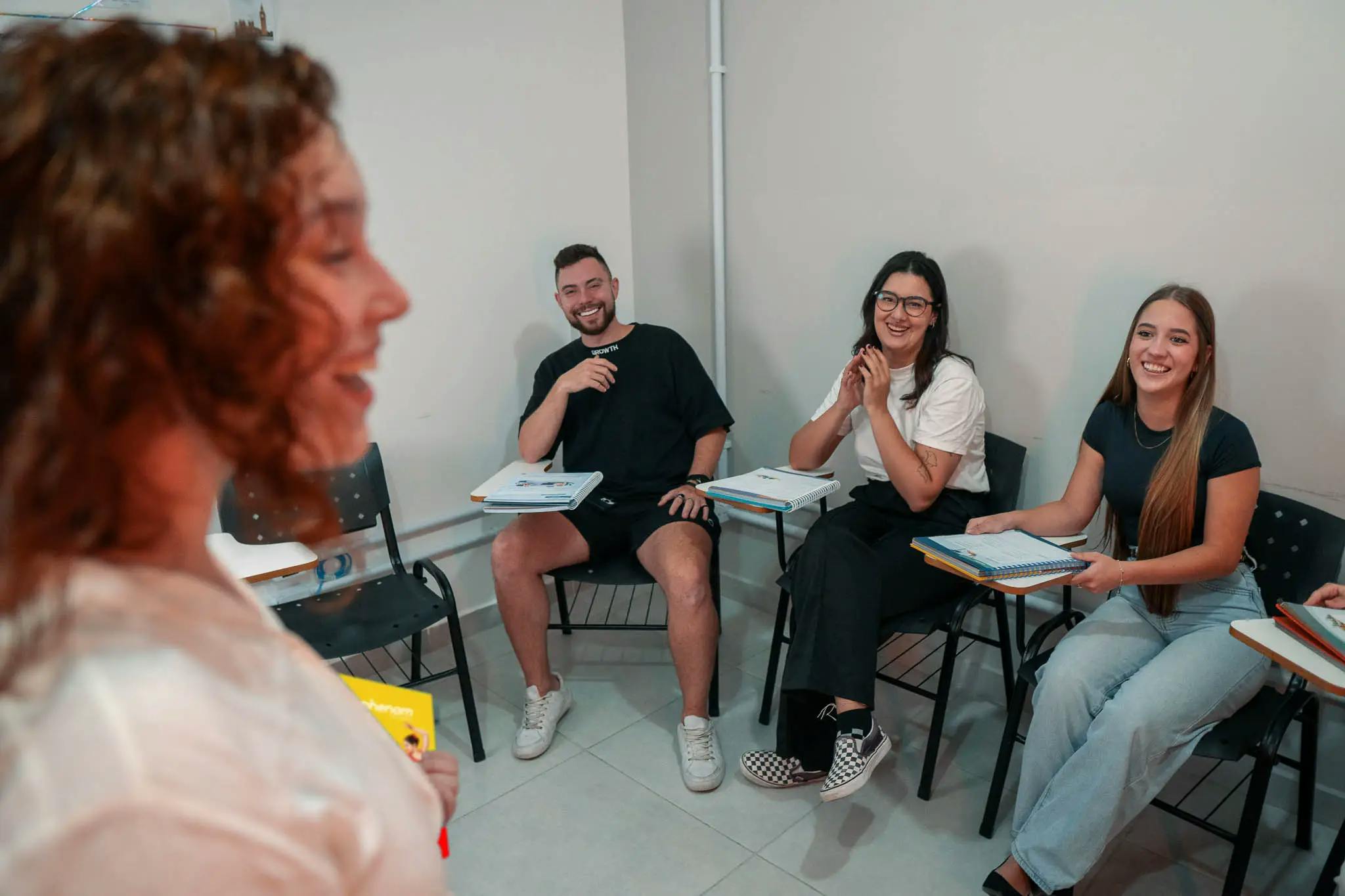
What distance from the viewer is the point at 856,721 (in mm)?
2137

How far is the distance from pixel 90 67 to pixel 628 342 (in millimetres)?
2580

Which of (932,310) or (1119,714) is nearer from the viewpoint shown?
(1119,714)

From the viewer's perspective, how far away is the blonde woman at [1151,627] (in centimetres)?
177

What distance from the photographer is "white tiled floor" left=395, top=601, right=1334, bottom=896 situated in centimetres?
203

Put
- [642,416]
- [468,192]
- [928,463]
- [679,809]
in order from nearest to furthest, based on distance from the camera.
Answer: [679,809], [928,463], [642,416], [468,192]

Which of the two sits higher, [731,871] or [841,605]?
[841,605]

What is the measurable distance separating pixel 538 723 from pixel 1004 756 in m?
1.28

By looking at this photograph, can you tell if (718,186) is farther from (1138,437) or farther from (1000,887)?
(1000,887)

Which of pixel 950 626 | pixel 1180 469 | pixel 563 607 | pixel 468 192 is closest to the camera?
pixel 1180 469

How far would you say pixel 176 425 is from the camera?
457mm

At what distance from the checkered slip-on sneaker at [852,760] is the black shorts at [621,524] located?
2.52 feet

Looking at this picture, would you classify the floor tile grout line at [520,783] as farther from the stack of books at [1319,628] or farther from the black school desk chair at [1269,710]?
the stack of books at [1319,628]

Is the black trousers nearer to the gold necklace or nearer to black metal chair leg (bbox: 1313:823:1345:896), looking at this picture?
the gold necklace

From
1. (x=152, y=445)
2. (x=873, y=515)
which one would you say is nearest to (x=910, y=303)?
(x=873, y=515)
